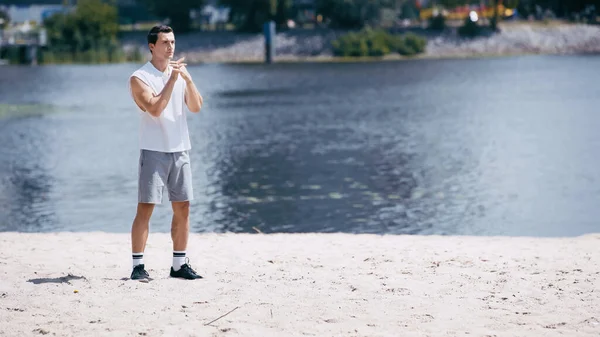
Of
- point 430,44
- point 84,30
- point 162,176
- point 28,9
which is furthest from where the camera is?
point 28,9

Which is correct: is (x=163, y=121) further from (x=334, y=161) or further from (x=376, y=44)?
(x=376, y=44)

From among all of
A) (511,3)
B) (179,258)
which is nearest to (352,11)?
(511,3)

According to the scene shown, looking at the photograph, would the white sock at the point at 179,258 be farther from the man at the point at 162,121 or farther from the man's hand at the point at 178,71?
the man's hand at the point at 178,71

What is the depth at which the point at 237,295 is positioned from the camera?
9016mm

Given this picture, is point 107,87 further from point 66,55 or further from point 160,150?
point 160,150

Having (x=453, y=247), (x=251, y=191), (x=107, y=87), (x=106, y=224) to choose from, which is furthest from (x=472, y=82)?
(x=453, y=247)

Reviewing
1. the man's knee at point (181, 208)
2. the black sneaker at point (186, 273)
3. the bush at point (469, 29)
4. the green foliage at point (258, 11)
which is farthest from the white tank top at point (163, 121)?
the bush at point (469, 29)

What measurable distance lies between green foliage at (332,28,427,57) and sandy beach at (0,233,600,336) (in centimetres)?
9790

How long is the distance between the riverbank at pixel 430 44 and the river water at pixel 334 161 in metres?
45.1

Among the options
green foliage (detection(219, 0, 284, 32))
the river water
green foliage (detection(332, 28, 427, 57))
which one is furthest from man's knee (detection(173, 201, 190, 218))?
green foliage (detection(219, 0, 284, 32))

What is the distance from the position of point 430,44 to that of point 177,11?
28.3 metres

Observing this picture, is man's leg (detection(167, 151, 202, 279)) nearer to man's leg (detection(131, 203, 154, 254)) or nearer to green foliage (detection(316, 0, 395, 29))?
man's leg (detection(131, 203, 154, 254))

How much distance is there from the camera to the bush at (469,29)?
366ft

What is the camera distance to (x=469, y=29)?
367 ft
